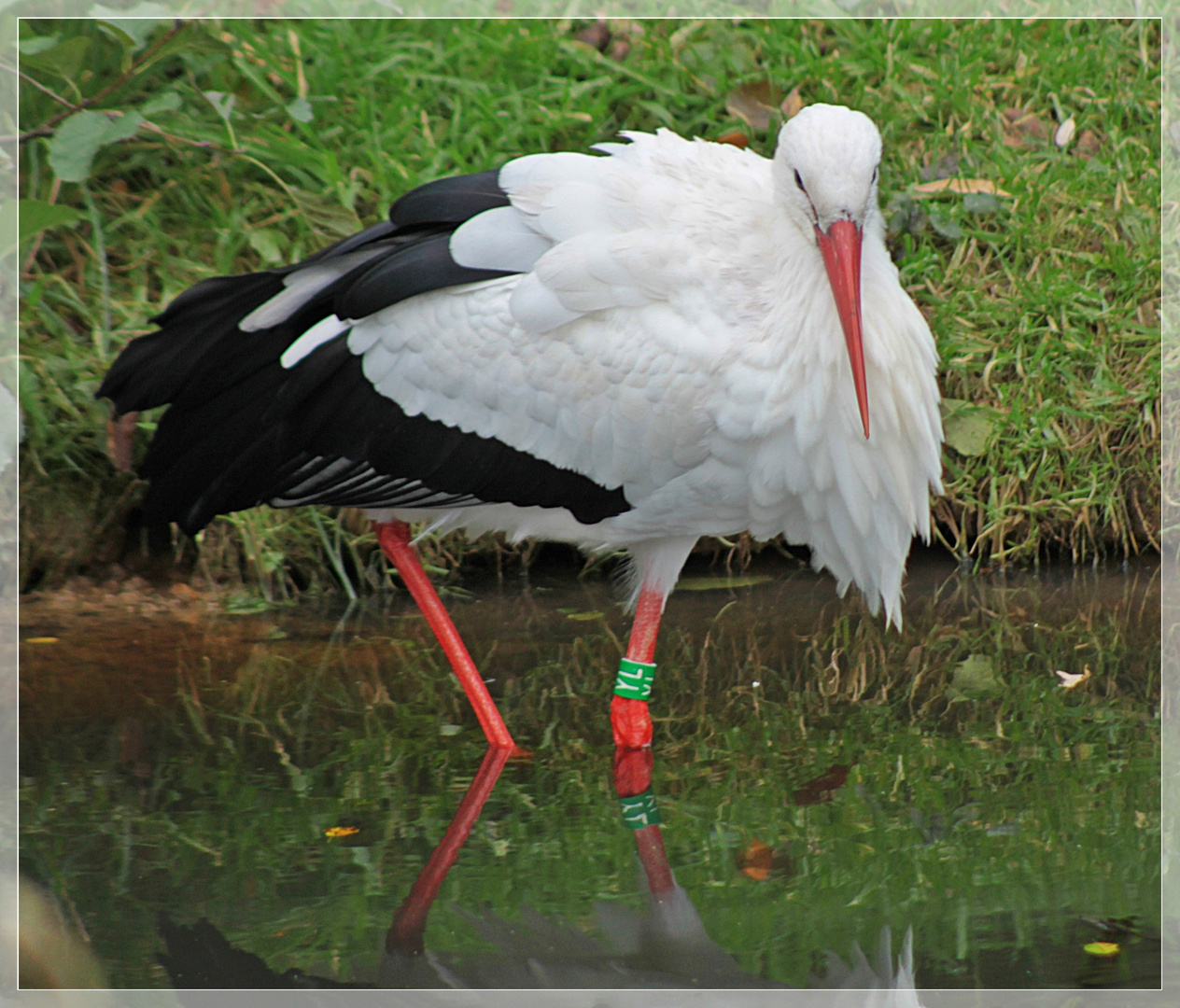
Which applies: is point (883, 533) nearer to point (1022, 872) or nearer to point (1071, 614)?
point (1022, 872)

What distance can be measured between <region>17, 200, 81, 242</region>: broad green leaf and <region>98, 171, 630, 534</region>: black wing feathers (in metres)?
0.70

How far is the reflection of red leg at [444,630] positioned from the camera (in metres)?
3.33

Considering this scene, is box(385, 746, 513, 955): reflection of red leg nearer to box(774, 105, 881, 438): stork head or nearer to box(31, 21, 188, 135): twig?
box(774, 105, 881, 438): stork head

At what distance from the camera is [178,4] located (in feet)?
16.1

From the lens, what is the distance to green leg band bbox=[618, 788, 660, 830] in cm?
292

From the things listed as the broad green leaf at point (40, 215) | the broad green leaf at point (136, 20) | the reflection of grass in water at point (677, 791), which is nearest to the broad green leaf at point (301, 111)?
the broad green leaf at point (136, 20)

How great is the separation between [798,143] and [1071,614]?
76.5 inches

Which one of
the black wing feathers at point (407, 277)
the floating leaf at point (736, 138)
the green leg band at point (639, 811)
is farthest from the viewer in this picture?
the floating leaf at point (736, 138)

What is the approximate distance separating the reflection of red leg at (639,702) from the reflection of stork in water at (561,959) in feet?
2.26

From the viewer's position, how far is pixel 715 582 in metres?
4.52

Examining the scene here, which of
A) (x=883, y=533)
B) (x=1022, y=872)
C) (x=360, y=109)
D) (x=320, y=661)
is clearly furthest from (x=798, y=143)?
(x=360, y=109)

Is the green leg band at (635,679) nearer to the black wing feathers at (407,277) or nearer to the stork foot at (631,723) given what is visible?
the stork foot at (631,723)

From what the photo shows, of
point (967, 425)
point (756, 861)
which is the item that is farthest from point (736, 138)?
point (756, 861)

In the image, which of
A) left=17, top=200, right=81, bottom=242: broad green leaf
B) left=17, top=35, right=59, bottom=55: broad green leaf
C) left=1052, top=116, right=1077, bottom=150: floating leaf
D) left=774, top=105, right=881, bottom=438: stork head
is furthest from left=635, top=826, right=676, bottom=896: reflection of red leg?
left=1052, top=116, right=1077, bottom=150: floating leaf
